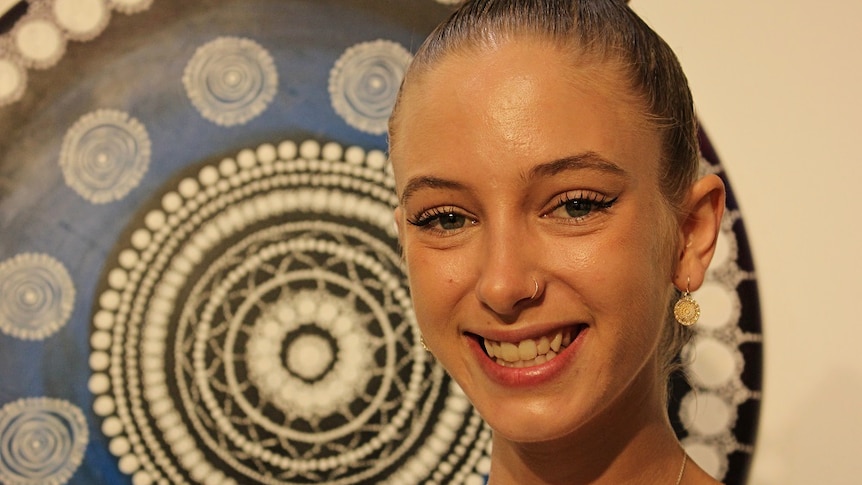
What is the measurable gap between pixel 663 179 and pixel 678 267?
0.09 meters

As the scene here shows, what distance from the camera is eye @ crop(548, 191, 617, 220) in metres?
0.76

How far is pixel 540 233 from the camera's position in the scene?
0.76m

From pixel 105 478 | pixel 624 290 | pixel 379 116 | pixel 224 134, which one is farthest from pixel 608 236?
pixel 105 478

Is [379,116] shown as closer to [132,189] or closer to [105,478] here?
[132,189]

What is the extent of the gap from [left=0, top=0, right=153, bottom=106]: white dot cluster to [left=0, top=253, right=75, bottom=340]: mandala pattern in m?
0.24

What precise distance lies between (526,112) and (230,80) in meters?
0.61

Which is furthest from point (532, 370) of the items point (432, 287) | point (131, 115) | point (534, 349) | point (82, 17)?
point (82, 17)

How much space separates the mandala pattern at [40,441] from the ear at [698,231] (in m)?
0.85

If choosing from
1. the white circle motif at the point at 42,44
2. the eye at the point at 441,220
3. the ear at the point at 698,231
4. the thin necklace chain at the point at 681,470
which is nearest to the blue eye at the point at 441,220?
the eye at the point at 441,220

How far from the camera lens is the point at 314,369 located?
1.22m

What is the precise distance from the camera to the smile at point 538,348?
771 millimetres

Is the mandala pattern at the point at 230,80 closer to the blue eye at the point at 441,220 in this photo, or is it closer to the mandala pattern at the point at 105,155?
the mandala pattern at the point at 105,155

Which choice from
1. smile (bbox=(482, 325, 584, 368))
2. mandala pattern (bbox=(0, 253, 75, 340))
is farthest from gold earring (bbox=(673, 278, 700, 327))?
mandala pattern (bbox=(0, 253, 75, 340))

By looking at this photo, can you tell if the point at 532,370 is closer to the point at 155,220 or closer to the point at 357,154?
the point at 357,154
